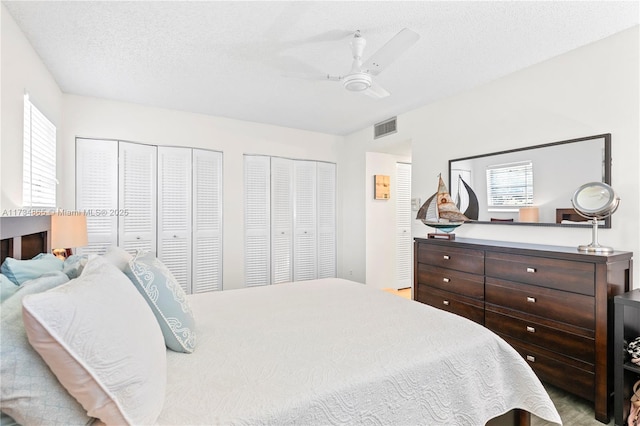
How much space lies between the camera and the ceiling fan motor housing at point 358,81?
85.4 inches

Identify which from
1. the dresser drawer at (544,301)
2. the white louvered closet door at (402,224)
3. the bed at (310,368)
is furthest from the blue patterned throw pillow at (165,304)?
the white louvered closet door at (402,224)

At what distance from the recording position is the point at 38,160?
8.81 feet

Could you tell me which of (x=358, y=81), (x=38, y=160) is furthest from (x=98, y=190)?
(x=358, y=81)

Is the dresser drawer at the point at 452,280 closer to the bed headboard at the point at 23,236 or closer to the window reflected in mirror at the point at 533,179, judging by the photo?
the window reflected in mirror at the point at 533,179

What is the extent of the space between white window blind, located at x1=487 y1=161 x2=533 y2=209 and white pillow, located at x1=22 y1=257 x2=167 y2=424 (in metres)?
3.04

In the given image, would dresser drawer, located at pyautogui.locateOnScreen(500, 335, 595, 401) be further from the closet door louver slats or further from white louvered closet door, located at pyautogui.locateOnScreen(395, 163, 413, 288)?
the closet door louver slats

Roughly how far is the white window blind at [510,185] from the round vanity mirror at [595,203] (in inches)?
20.6

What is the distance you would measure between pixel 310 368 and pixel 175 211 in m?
3.43

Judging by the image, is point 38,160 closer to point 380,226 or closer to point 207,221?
point 207,221

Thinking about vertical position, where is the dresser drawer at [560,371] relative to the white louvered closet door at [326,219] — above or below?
below

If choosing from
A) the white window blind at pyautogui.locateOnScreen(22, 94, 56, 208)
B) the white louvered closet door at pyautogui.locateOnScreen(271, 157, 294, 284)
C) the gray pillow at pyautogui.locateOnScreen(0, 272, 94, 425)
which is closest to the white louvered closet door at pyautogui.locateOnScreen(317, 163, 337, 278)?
the white louvered closet door at pyautogui.locateOnScreen(271, 157, 294, 284)

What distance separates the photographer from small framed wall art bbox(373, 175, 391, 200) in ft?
16.3

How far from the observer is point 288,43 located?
2.40 m

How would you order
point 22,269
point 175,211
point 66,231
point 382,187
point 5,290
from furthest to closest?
point 382,187
point 175,211
point 66,231
point 22,269
point 5,290
